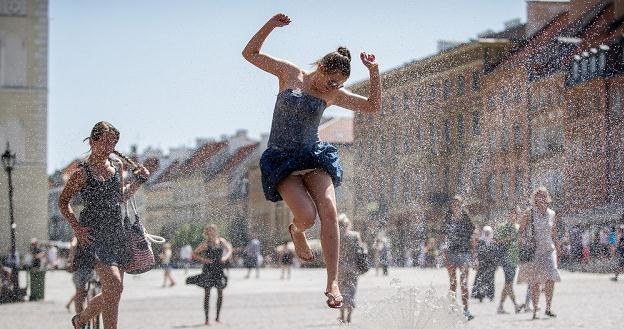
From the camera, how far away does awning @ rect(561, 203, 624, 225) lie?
2155cm

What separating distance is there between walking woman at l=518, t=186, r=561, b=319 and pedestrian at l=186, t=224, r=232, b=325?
4635mm

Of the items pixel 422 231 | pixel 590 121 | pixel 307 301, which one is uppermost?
pixel 590 121

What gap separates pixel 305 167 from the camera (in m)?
7.00

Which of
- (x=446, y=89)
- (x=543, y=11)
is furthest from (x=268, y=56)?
(x=543, y=11)

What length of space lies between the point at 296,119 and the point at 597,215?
16.1m

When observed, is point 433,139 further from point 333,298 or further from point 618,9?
point 618,9

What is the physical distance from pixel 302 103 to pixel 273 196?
67cm

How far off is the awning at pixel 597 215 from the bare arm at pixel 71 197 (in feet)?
48.3

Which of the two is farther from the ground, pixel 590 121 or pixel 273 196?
pixel 590 121

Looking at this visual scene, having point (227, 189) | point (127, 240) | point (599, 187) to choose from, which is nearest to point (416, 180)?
point (227, 189)

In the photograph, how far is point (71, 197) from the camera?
7.95m

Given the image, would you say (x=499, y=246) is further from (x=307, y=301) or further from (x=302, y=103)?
(x=302, y=103)

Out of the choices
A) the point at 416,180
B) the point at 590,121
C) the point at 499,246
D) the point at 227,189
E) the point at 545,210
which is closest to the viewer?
the point at 545,210

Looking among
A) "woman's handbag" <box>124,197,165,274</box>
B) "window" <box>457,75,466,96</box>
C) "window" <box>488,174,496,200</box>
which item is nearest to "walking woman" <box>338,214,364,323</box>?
"window" <box>488,174,496,200</box>
